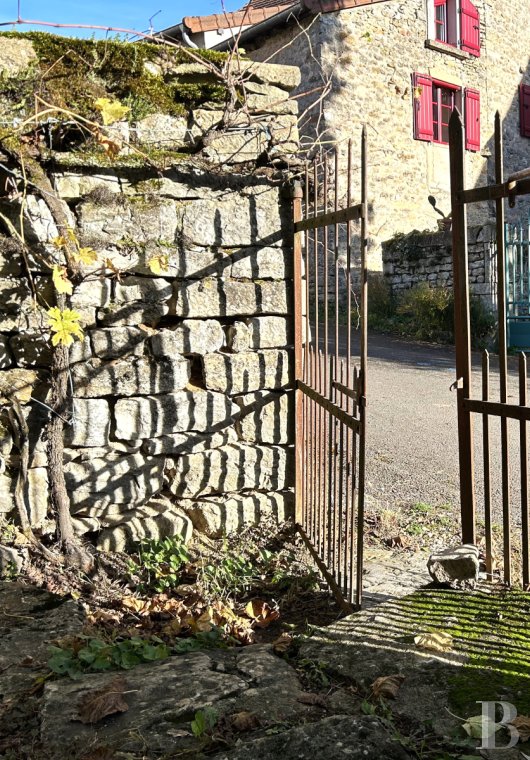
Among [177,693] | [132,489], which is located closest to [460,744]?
[177,693]

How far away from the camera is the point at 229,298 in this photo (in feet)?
13.4

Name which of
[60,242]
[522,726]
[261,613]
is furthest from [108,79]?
[522,726]

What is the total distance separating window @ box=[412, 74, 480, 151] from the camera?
14.7 m

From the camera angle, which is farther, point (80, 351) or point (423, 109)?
point (423, 109)

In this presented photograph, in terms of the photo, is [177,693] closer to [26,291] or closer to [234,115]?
[26,291]

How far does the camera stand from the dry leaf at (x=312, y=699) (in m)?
2.21

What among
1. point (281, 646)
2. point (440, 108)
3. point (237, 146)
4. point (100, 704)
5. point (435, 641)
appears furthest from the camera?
point (440, 108)

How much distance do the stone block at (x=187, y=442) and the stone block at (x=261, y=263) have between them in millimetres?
900

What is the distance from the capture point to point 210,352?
4.08 m

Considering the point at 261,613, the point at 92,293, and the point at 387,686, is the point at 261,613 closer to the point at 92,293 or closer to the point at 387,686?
the point at 387,686

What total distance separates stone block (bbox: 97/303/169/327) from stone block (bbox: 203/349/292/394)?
0.36 metres

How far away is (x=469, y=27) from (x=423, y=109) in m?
2.56

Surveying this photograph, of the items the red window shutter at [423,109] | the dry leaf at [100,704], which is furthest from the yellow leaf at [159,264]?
the red window shutter at [423,109]

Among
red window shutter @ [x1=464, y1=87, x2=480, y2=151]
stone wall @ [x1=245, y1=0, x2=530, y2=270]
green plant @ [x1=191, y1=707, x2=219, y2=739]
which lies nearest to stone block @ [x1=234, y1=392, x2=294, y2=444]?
green plant @ [x1=191, y1=707, x2=219, y2=739]
